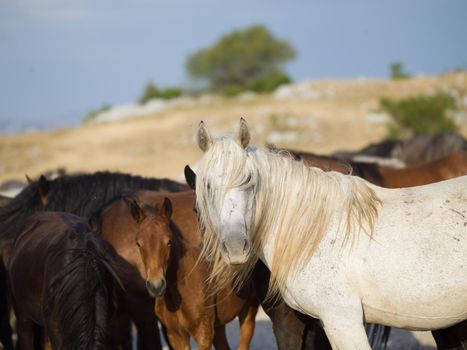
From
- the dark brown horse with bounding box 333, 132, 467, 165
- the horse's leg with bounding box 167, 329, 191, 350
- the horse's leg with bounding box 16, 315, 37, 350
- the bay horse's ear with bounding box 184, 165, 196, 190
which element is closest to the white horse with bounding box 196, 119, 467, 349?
the bay horse's ear with bounding box 184, 165, 196, 190

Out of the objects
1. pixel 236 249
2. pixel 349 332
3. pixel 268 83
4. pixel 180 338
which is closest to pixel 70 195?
pixel 180 338

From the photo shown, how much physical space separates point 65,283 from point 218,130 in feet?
85.9

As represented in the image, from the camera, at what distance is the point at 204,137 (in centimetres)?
388

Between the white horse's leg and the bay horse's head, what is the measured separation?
1.17 m

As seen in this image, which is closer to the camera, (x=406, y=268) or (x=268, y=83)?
(x=406, y=268)

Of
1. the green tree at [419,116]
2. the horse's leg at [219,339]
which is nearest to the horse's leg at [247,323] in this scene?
the horse's leg at [219,339]

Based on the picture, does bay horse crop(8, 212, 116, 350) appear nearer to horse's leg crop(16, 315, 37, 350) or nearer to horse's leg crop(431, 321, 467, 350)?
horse's leg crop(16, 315, 37, 350)

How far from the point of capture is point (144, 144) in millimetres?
31578

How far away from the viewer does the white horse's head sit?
3658 mm

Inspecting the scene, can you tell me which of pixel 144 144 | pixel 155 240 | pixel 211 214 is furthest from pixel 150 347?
pixel 144 144

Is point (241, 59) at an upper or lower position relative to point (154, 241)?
lower

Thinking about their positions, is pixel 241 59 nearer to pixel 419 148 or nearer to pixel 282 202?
pixel 419 148

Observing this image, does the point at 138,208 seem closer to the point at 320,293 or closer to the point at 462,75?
the point at 320,293

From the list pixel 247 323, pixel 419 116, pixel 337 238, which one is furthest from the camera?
pixel 419 116
